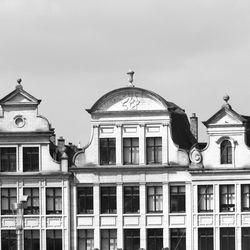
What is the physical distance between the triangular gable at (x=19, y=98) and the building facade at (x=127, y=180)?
0.05 meters

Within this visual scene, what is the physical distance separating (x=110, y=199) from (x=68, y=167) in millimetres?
2871

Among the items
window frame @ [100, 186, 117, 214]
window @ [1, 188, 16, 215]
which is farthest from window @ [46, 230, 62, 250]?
window frame @ [100, 186, 117, 214]

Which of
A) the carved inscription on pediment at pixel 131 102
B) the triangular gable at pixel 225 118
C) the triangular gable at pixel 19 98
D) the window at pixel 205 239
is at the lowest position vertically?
the window at pixel 205 239

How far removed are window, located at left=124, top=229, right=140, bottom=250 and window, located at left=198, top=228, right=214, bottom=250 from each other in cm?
333

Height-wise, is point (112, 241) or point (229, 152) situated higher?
point (229, 152)

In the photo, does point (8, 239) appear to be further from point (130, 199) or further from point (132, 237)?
point (130, 199)

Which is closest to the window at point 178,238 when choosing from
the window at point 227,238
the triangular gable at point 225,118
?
the window at point 227,238

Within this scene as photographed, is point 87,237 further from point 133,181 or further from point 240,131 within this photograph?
point 240,131

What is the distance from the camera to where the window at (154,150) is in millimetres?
74438

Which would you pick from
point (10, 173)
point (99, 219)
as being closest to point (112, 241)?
point (99, 219)

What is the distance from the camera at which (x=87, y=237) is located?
75062 millimetres

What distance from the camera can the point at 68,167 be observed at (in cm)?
7531

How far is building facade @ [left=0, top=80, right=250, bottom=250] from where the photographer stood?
73.6 m

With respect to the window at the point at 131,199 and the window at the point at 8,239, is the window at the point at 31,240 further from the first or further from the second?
the window at the point at 131,199
